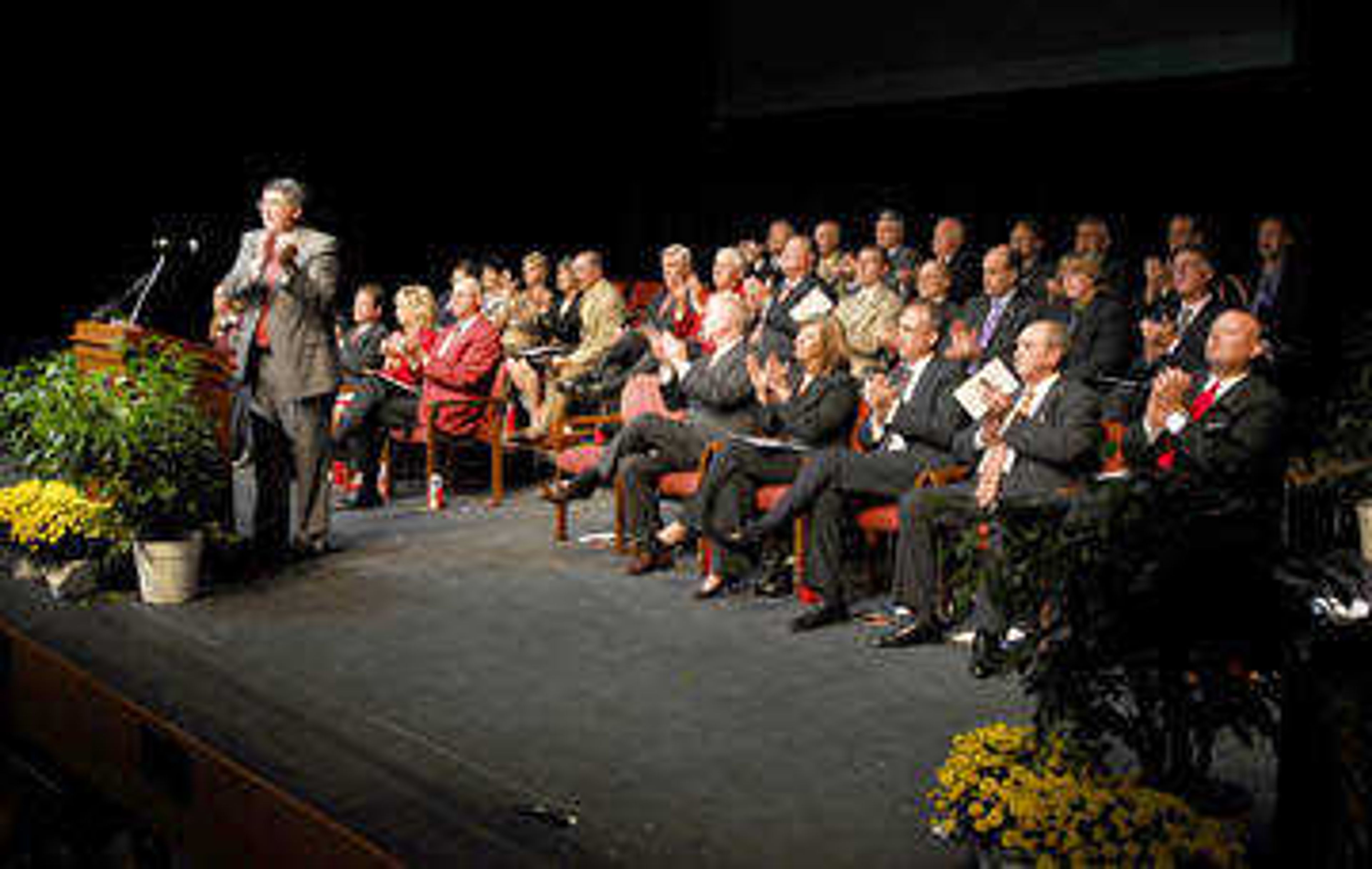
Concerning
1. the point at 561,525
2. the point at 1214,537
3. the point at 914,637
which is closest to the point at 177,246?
the point at 561,525

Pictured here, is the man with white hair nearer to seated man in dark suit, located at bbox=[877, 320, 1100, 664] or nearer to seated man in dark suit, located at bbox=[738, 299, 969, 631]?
seated man in dark suit, located at bbox=[738, 299, 969, 631]

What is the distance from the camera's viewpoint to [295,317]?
481 centimetres

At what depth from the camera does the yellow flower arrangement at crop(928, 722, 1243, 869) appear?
2076 millimetres

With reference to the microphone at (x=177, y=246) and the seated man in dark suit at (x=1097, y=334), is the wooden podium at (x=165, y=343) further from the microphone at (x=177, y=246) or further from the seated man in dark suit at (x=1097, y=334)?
the seated man in dark suit at (x=1097, y=334)

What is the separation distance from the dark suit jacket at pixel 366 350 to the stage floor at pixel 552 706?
2.09 m

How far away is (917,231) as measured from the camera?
7980 millimetres

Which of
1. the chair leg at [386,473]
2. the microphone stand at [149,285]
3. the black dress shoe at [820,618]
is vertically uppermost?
the microphone stand at [149,285]

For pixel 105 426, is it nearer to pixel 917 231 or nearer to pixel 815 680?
pixel 815 680

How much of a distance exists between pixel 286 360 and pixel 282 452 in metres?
0.39

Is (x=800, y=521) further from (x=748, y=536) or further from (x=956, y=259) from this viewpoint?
(x=956, y=259)

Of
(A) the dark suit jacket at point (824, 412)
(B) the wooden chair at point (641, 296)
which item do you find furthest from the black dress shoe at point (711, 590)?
(B) the wooden chair at point (641, 296)

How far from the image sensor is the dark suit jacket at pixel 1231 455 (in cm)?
219

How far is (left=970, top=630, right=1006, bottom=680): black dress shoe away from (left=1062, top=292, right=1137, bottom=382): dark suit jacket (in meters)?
3.41

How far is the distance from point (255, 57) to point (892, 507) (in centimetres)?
574
